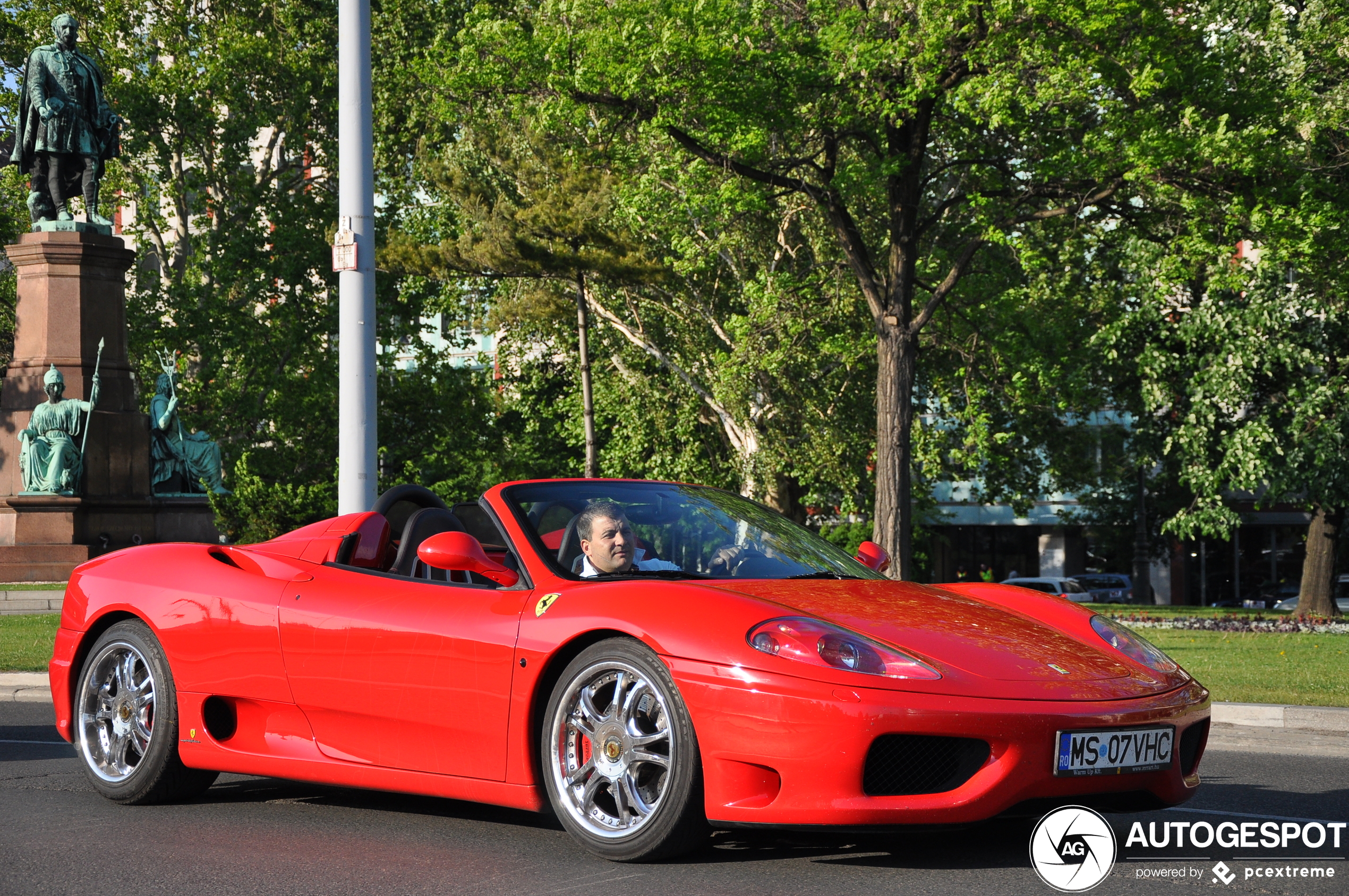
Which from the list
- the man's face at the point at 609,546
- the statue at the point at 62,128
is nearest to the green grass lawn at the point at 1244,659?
the man's face at the point at 609,546

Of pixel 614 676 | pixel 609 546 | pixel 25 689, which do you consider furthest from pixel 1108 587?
pixel 614 676

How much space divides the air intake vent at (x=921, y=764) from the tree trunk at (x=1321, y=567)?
24876 millimetres

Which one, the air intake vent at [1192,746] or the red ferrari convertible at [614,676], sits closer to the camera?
the red ferrari convertible at [614,676]

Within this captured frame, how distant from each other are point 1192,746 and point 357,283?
7.36m

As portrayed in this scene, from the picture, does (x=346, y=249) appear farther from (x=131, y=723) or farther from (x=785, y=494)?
(x=785, y=494)

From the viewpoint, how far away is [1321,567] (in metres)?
27.5

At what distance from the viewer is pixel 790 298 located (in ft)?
97.3

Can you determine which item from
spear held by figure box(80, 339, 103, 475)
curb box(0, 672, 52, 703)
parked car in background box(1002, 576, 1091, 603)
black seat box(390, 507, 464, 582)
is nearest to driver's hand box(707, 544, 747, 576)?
black seat box(390, 507, 464, 582)

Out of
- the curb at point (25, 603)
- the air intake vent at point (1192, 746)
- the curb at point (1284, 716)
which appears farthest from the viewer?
the curb at point (25, 603)

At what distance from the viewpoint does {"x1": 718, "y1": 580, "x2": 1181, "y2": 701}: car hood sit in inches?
176

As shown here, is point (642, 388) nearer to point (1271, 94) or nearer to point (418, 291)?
point (418, 291)

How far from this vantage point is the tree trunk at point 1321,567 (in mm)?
27203

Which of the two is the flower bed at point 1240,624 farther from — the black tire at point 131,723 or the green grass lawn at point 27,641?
the black tire at point 131,723

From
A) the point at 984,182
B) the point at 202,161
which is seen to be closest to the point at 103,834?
the point at 984,182
